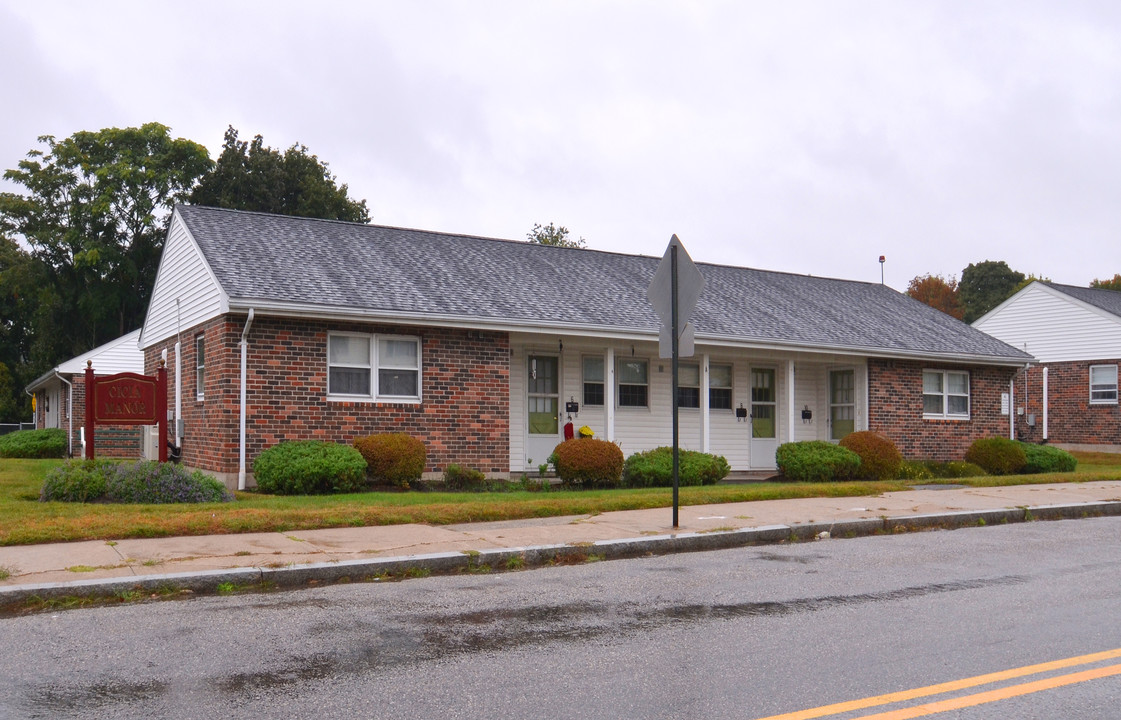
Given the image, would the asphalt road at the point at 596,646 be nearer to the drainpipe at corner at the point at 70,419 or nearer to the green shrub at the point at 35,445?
the green shrub at the point at 35,445

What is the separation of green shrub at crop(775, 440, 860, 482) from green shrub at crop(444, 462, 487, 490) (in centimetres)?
A: 614

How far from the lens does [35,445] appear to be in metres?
29.1

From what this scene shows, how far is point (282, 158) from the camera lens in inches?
1779

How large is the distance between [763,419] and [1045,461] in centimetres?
595

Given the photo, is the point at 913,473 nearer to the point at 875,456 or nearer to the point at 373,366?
the point at 875,456

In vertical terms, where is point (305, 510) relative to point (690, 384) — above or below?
below

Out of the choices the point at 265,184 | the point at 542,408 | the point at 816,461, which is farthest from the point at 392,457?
the point at 265,184

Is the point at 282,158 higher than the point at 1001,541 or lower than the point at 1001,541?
higher

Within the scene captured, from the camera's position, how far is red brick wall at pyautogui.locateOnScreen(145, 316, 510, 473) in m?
15.7

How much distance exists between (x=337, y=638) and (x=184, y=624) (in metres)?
1.20

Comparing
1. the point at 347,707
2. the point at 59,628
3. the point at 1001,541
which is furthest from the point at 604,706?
the point at 1001,541

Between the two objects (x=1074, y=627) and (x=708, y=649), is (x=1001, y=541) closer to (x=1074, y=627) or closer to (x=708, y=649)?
(x=1074, y=627)

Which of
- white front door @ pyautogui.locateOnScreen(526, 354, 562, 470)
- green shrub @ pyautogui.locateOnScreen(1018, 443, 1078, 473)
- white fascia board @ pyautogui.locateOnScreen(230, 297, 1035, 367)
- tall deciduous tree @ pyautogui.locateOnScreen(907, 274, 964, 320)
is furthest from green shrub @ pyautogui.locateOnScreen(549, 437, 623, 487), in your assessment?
tall deciduous tree @ pyautogui.locateOnScreen(907, 274, 964, 320)

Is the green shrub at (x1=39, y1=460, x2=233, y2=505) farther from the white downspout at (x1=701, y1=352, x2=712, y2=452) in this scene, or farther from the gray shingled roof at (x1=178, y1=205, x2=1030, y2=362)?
the white downspout at (x1=701, y1=352, x2=712, y2=452)
